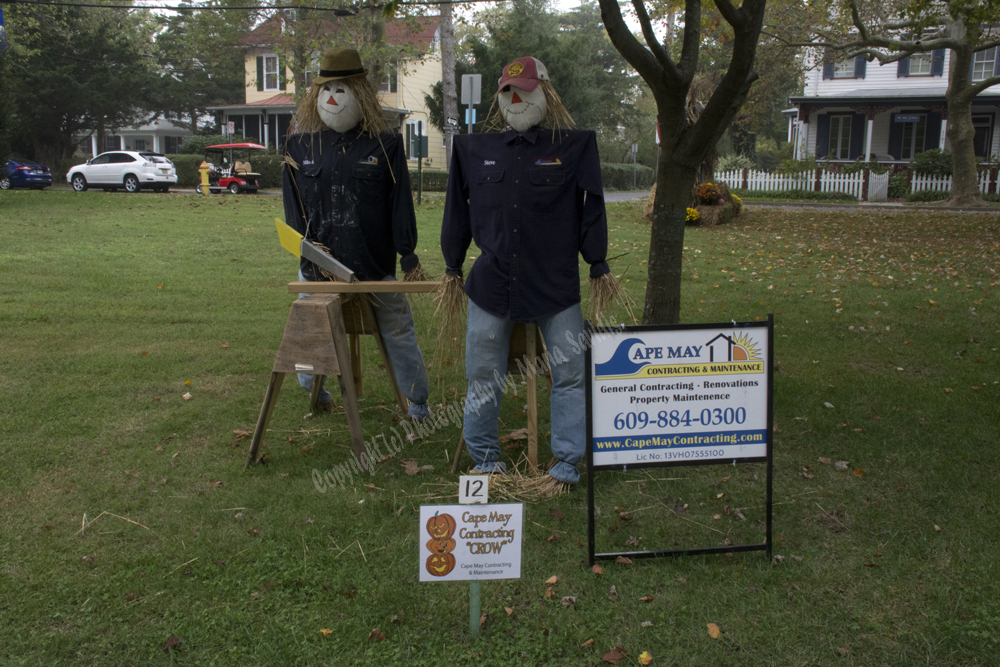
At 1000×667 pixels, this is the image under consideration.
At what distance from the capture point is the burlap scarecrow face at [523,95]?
12.9 ft

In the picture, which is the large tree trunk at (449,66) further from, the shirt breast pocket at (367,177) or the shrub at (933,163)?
the shirt breast pocket at (367,177)

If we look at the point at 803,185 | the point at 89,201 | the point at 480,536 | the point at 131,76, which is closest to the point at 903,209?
the point at 803,185

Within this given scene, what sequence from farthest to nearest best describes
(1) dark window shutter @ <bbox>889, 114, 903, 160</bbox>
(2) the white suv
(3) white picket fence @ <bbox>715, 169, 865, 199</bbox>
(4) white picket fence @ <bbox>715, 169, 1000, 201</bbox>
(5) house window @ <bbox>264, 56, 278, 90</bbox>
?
(5) house window @ <bbox>264, 56, 278, 90</bbox> → (1) dark window shutter @ <bbox>889, 114, 903, 160</bbox> → (3) white picket fence @ <bbox>715, 169, 865, 199</bbox> → (4) white picket fence @ <bbox>715, 169, 1000, 201</bbox> → (2) the white suv

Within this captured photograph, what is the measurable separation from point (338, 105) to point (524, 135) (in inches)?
48.1

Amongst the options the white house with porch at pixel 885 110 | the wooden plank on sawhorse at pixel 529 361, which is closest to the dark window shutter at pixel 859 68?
the white house with porch at pixel 885 110

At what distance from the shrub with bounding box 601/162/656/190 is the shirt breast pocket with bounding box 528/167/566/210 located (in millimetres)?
34586

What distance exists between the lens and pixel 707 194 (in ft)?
56.7

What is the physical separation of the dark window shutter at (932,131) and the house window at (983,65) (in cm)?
194

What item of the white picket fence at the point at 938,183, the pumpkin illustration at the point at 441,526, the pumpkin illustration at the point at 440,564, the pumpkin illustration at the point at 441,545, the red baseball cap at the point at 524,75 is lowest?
the pumpkin illustration at the point at 440,564

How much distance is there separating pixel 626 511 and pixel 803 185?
2752 centimetres

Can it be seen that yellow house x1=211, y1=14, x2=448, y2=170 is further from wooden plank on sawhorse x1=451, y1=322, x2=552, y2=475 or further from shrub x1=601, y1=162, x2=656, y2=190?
wooden plank on sawhorse x1=451, y1=322, x2=552, y2=475

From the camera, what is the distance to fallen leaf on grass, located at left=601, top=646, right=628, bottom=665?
2.88m

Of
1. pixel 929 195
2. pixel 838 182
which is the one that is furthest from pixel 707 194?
pixel 838 182

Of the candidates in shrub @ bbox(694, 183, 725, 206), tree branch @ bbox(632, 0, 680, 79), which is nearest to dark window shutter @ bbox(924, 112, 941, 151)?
shrub @ bbox(694, 183, 725, 206)
